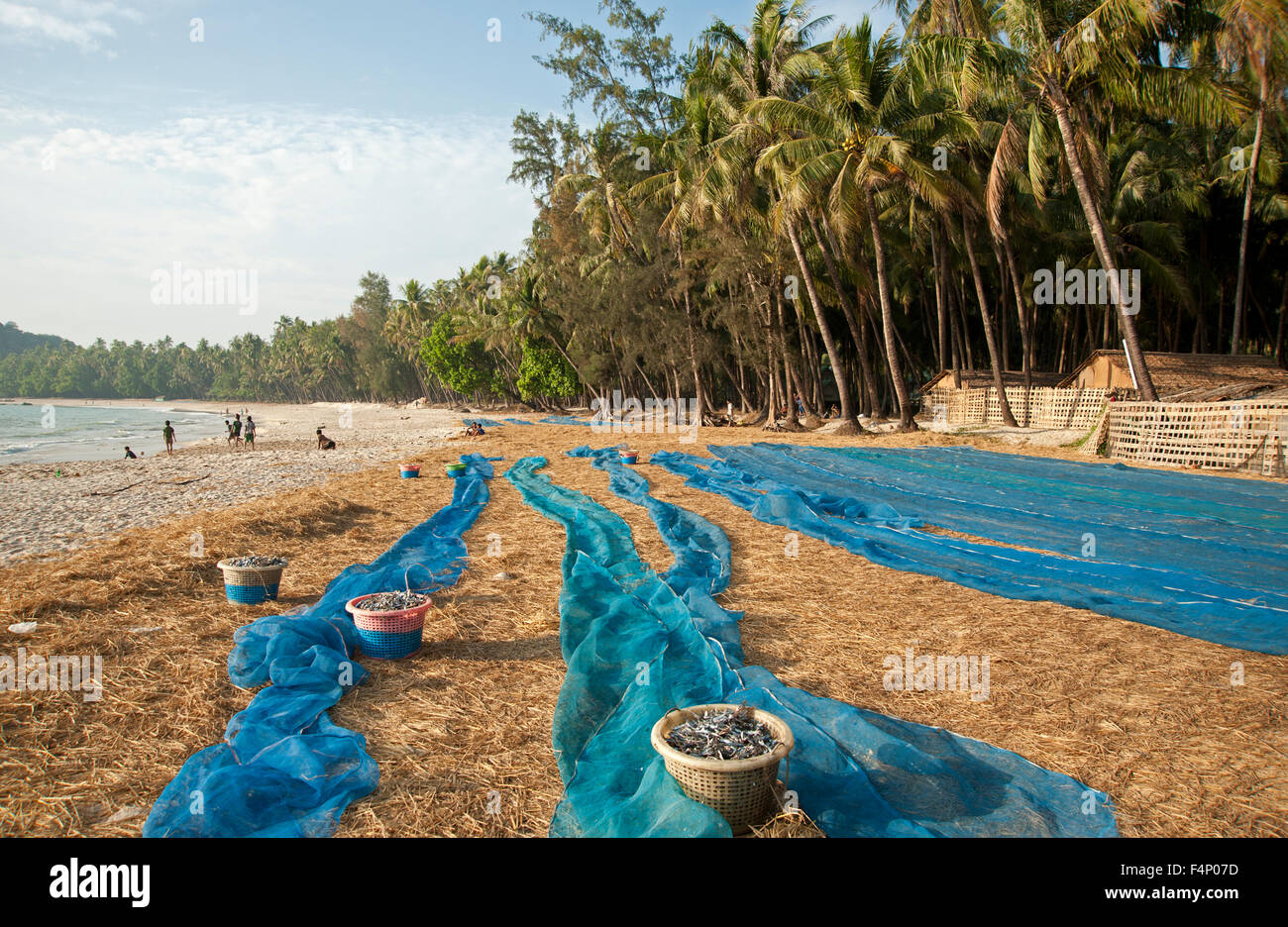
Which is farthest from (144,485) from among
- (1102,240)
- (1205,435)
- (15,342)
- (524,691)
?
(15,342)

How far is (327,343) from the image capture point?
285 feet

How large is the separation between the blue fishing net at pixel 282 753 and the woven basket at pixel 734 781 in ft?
4.95

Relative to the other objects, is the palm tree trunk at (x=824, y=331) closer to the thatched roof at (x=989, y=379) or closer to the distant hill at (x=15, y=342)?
the thatched roof at (x=989, y=379)

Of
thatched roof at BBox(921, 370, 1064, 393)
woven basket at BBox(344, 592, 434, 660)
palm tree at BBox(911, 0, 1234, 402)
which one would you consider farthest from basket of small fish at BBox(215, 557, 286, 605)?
thatched roof at BBox(921, 370, 1064, 393)

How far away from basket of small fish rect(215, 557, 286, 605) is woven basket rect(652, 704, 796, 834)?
15.2 ft

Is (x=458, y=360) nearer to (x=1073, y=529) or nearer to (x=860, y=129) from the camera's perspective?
(x=860, y=129)

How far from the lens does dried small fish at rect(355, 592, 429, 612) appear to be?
5050mm

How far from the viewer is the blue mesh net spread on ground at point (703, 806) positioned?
275 cm

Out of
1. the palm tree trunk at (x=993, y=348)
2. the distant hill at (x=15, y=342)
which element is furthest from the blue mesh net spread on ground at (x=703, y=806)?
the distant hill at (x=15, y=342)

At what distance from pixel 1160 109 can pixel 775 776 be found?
60.4 feet

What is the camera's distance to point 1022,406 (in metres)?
22.0

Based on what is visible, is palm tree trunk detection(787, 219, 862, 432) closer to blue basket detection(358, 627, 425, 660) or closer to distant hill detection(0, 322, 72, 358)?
Result: blue basket detection(358, 627, 425, 660)

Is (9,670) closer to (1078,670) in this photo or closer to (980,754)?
(980,754)

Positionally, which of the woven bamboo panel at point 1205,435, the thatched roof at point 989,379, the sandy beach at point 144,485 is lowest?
the sandy beach at point 144,485
